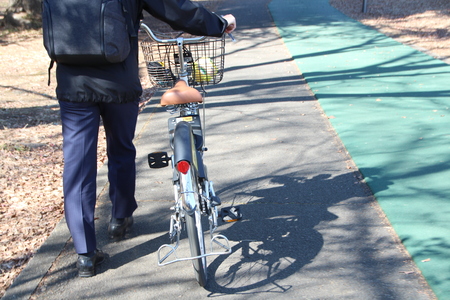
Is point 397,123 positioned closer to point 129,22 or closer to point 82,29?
point 129,22

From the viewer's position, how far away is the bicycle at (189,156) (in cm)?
286

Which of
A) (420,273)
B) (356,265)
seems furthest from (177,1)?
(420,273)

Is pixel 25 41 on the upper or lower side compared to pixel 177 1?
lower

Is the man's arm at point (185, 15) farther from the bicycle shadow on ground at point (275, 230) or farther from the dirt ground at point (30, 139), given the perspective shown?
the dirt ground at point (30, 139)

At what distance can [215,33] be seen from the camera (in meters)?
3.31

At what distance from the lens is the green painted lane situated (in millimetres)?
3805

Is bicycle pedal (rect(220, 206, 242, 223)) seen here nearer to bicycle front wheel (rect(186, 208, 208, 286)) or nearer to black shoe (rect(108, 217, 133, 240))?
bicycle front wheel (rect(186, 208, 208, 286))

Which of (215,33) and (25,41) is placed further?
(25,41)

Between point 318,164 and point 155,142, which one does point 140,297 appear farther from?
point 155,142

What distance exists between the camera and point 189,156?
113 inches

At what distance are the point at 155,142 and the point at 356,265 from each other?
139 inches

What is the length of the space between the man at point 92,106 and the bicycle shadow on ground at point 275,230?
93 centimetres

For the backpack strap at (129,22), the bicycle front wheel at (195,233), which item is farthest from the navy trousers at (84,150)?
the bicycle front wheel at (195,233)

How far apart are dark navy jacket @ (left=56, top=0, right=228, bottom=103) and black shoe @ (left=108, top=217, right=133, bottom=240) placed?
3.40 feet
